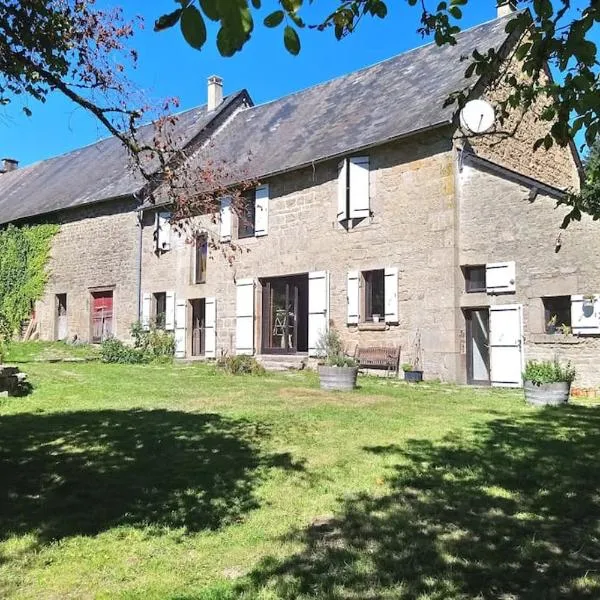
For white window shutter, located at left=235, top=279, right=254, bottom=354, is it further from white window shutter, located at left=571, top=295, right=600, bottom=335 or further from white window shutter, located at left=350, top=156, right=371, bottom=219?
white window shutter, located at left=571, top=295, right=600, bottom=335

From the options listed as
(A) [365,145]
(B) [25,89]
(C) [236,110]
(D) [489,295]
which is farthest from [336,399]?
(C) [236,110]

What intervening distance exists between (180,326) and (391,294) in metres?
7.18

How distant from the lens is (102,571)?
3.17 meters

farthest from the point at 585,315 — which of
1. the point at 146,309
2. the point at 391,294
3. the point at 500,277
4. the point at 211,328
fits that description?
the point at 146,309

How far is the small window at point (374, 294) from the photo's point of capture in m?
13.6

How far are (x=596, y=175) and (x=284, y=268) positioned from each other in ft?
35.8

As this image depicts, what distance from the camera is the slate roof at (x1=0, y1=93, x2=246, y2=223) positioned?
65.9 ft

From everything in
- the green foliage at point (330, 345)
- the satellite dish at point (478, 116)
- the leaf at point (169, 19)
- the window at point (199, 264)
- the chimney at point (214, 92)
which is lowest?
→ the green foliage at point (330, 345)

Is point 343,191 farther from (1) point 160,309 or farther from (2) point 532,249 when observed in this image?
(1) point 160,309

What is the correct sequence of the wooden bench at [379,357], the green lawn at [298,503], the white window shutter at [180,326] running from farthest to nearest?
1. the white window shutter at [180,326]
2. the wooden bench at [379,357]
3. the green lawn at [298,503]

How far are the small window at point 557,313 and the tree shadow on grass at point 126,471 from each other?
6.82 metres

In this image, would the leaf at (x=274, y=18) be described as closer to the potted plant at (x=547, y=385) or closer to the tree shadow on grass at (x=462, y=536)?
the tree shadow on grass at (x=462, y=536)

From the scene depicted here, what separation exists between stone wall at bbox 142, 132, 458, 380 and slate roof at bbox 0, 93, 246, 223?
18.1 feet

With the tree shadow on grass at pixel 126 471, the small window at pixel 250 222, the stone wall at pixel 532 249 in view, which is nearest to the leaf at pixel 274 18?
the tree shadow on grass at pixel 126 471
